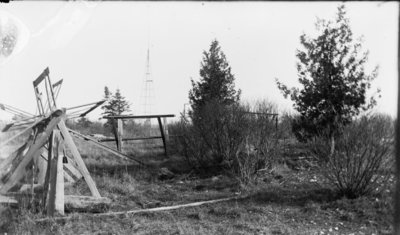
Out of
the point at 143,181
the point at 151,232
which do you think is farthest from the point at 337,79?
the point at 151,232

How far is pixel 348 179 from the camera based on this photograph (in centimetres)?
583

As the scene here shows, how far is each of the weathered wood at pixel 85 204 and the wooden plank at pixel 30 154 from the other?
870 millimetres

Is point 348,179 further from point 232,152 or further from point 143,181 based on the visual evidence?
point 143,181

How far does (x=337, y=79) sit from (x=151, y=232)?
24.6 feet

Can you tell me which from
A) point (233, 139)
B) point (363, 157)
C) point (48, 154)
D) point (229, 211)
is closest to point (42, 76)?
point (48, 154)

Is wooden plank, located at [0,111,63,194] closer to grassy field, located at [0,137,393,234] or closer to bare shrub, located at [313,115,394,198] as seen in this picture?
grassy field, located at [0,137,393,234]

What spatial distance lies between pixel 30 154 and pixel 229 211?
3445mm

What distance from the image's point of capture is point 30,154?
5176mm

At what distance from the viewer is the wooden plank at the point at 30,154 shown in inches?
201

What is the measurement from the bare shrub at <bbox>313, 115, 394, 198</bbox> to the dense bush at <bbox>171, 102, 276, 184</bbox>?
2109 millimetres

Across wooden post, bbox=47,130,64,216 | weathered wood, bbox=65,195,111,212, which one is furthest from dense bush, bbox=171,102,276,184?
wooden post, bbox=47,130,64,216

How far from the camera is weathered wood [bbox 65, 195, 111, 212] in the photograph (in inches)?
211

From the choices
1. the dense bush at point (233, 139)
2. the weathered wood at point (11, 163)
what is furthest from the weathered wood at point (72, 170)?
the dense bush at point (233, 139)

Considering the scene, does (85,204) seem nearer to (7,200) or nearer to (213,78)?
(7,200)
